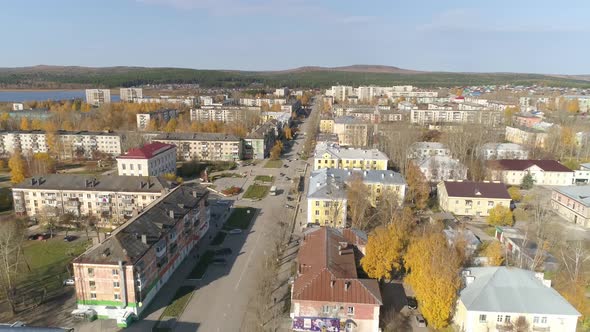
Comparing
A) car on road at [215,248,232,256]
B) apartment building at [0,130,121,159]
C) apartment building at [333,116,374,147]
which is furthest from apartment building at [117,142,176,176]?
apartment building at [333,116,374,147]

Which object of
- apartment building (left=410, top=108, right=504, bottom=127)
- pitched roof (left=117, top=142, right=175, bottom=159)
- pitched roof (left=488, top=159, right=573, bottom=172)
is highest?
apartment building (left=410, top=108, right=504, bottom=127)

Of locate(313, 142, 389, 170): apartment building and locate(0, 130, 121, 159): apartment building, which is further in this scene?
locate(0, 130, 121, 159): apartment building

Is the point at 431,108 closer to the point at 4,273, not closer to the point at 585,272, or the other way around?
the point at 585,272

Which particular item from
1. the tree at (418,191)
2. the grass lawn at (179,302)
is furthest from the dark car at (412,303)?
the tree at (418,191)

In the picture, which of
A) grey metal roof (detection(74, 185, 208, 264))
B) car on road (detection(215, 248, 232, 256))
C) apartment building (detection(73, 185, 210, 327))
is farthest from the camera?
car on road (detection(215, 248, 232, 256))

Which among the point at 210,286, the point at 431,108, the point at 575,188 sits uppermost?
the point at 431,108

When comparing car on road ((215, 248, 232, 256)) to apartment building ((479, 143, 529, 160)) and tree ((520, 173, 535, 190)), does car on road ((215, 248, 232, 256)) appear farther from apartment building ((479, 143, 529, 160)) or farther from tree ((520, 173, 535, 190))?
apartment building ((479, 143, 529, 160))

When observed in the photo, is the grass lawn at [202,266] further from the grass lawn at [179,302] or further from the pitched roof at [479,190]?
the pitched roof at [479,190]

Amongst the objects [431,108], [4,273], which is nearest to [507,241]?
[4,273]
